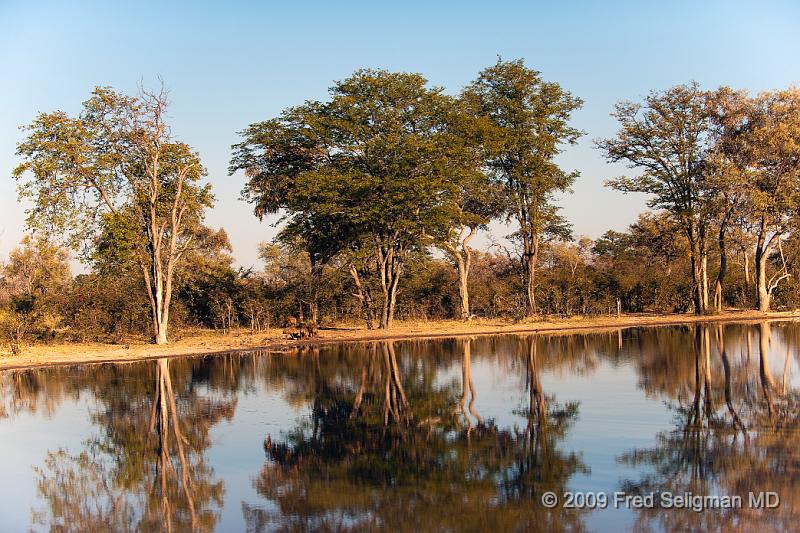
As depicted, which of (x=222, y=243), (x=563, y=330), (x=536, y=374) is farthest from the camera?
(x=222, y=243)

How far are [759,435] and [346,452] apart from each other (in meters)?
5.95

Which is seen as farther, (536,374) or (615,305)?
(615,305)

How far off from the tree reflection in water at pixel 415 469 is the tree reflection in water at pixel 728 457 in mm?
990

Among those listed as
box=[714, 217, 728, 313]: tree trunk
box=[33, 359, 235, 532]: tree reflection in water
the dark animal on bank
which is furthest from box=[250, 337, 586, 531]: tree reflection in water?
box=[714, 217, 728, 313]: tree trunk

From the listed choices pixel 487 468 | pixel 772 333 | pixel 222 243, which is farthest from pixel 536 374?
pixel 222 243

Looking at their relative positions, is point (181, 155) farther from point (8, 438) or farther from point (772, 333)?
point (772, 333)

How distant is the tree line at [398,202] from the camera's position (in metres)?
30.6

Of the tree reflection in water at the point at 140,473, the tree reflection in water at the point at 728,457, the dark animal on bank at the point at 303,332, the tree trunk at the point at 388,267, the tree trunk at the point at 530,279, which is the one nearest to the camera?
the tree reflection in water at the point at 728,457

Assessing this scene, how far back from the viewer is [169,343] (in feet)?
102

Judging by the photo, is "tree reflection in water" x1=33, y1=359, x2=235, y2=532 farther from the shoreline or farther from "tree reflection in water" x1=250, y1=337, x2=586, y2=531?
the shoreline

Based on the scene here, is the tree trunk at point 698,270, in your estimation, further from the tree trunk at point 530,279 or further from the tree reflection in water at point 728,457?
the tree reflection in water at point 728,457

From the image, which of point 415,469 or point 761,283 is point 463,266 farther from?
point 415,469

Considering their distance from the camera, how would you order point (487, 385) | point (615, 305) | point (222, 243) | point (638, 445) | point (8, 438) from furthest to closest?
point (222, 243), point (615, 305), point (487, 385), point (8, 438), point (638, 445)

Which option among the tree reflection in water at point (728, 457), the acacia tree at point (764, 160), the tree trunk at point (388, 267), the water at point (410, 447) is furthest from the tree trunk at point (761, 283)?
the tree reflection in water at point (728, 457)
